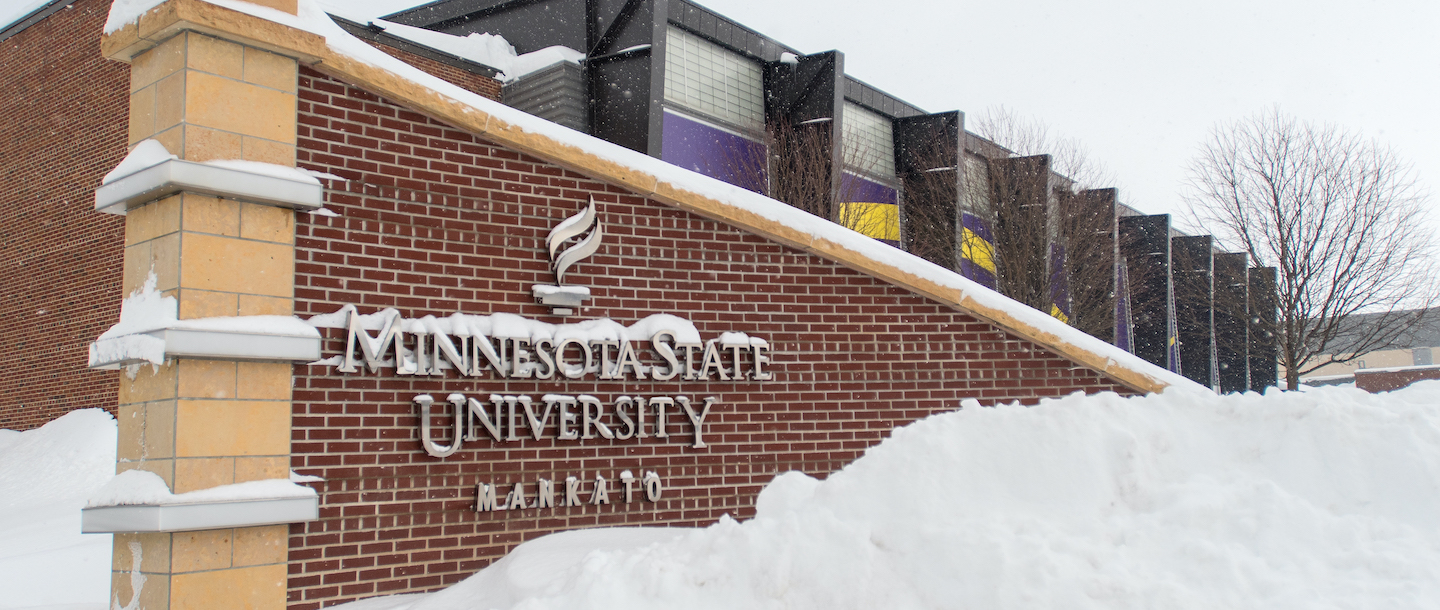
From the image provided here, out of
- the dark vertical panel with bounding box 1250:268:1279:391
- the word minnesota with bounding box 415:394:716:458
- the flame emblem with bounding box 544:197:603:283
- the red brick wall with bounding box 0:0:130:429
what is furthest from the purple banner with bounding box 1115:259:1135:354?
the red brick wall with bounding box 0:0:130:429

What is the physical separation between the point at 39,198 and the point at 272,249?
1236cm

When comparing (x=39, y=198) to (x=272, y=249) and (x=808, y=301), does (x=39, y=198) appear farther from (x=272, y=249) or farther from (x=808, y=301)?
(x=808, y=301)

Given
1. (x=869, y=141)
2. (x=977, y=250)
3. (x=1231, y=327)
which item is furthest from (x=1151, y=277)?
(x=869, y=141)

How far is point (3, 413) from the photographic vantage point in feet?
51.1

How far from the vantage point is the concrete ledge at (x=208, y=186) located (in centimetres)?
538

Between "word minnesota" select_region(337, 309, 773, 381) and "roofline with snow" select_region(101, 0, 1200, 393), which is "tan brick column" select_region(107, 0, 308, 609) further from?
"word minnesota" select_region(337, 309, 773, 381)

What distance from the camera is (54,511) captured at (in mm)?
11180

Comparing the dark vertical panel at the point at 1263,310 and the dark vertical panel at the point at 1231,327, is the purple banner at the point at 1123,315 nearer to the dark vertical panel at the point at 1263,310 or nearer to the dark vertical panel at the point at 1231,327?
the dark vertical panel at the point at 1231,327

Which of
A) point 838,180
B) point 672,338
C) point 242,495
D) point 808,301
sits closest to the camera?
point 242,495

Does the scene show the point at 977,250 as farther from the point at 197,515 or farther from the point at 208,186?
the point at 197,515

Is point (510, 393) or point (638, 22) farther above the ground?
point (638, 22)

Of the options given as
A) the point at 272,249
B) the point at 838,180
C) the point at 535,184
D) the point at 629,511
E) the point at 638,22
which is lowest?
the point at 629,511

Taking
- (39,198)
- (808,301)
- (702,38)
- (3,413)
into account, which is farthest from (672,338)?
(3,413)

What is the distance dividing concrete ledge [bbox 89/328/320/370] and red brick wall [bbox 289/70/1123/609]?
226mm
